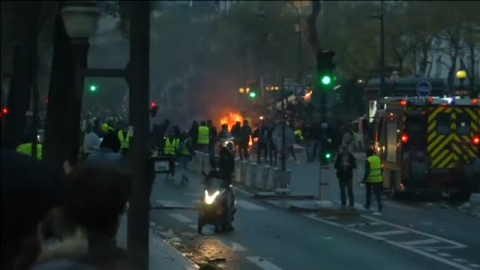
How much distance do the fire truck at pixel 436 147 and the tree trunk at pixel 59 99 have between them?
14.8 meters

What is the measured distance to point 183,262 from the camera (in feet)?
53.6

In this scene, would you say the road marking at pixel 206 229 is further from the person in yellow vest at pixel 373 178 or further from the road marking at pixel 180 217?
the person in yellow vest at pixel 373 178

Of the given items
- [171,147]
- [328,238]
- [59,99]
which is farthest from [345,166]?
[59,99]

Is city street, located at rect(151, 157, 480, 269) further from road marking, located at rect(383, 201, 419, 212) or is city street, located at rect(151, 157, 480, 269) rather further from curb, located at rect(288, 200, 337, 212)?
curb, located at rect(288, 200, 337, 212)

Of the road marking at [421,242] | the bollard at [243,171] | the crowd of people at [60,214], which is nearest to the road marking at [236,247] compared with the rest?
the road marking at [421,242]

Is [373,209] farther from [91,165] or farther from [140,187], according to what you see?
[91,165]

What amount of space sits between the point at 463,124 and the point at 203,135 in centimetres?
1461

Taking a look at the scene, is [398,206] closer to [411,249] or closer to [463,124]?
[463,124]

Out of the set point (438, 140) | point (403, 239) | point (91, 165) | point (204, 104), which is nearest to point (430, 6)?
point (204, 104)

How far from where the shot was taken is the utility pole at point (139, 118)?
12469mm

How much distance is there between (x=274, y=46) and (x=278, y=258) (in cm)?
5953

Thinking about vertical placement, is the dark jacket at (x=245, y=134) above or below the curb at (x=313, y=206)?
above

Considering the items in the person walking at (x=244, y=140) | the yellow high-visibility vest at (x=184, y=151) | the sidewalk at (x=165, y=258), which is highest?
the person walking at (x=244, y=140)

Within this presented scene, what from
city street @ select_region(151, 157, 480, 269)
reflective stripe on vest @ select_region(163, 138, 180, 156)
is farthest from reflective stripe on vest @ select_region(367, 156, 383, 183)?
reflective stripe on vest @ select_region(163, 138, 180, 156)
